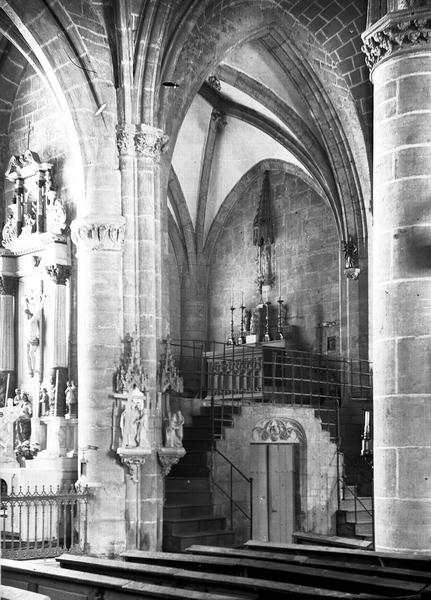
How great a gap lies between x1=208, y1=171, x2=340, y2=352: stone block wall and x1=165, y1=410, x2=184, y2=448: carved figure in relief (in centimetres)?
883

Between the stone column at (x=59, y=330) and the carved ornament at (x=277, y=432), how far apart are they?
396 centimetres

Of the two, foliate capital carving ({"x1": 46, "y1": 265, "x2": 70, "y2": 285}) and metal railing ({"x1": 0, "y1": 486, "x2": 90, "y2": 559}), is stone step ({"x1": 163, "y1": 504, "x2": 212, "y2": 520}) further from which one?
foliate capital carving ({"x1": 46, "y1": 265, "x2": 70, "y2": 285})

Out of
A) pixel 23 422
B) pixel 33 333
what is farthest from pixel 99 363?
pixel 23 422

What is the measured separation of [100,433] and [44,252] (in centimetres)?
378

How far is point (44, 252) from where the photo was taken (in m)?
16.8

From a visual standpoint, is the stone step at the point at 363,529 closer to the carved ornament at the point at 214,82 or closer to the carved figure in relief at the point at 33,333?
the carved figure in relief at the point at 33,333

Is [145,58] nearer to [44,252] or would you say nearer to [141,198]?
[141,198]

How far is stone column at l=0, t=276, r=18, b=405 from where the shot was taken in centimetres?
1728

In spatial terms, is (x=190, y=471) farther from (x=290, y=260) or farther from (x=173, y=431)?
(x=290, y=260)

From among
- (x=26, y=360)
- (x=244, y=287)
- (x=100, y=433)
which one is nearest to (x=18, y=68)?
(x=26, y=360)

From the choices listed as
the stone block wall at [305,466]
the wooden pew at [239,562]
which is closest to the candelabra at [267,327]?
the stone block wall at [305,466]

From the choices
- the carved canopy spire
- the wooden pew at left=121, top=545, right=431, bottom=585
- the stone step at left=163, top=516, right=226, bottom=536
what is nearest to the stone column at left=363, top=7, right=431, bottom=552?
the wooden pew at left=121, top=545, right=431, bottom=585

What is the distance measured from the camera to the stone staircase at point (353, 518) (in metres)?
17.4

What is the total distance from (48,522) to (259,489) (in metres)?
5.78
